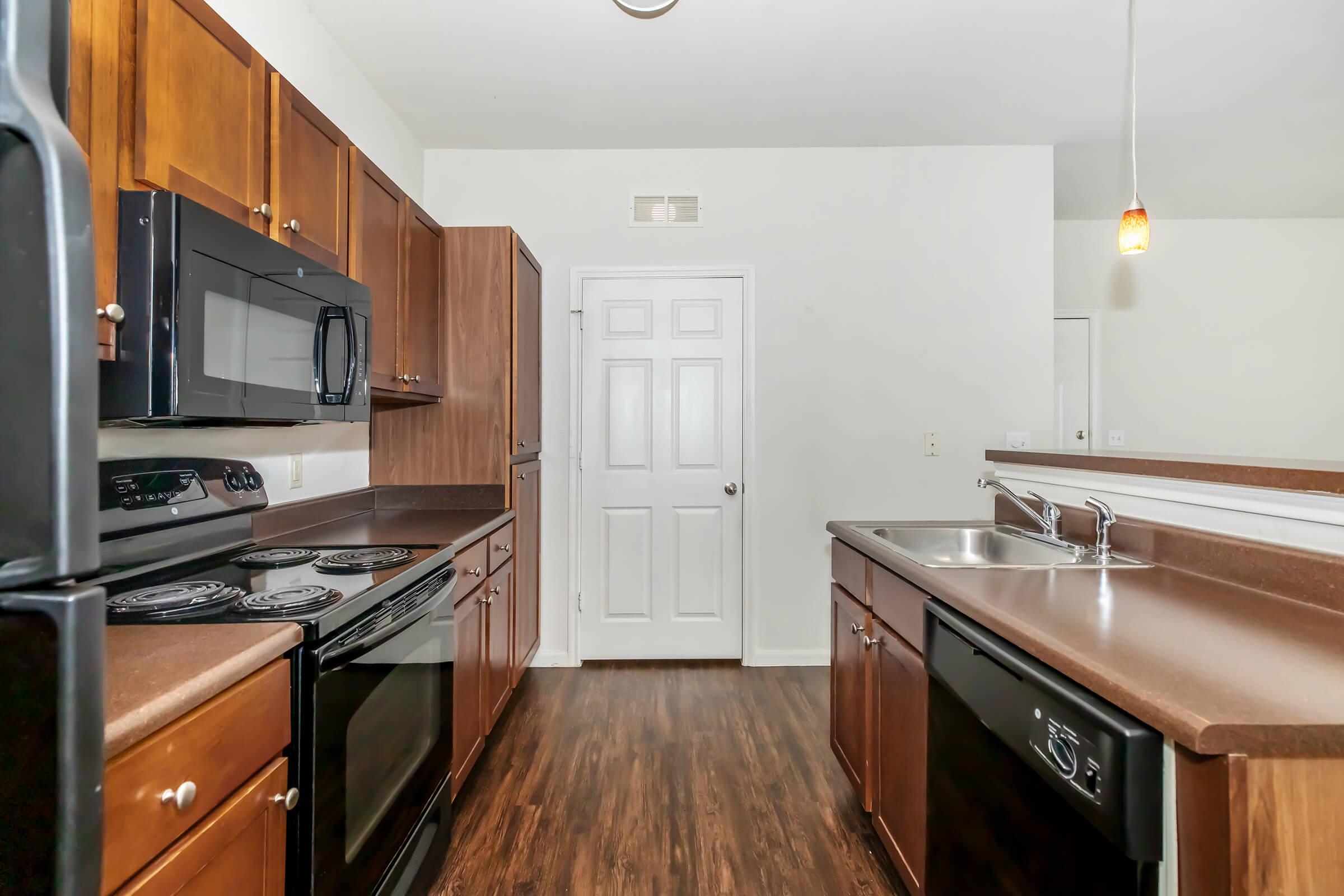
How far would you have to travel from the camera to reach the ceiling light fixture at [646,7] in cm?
189

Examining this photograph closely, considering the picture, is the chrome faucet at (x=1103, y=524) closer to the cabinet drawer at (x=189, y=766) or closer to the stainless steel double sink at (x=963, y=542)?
the stainless steel double sink at (x=963, y=542)

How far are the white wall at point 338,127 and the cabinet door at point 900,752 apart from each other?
75.9 inches

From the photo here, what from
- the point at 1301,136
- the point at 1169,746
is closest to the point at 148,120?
the point at 1169,746

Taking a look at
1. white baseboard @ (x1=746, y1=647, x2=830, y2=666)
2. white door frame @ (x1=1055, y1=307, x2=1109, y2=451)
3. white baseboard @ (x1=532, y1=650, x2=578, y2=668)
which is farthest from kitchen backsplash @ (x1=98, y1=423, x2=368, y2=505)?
white door frame @ (x1=1055, y1=307, x2=1109, y2=451)

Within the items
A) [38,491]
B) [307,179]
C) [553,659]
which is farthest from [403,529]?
[38,491]

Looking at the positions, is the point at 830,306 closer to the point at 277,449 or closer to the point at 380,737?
the point at 277,449

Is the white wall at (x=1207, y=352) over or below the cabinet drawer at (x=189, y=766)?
over

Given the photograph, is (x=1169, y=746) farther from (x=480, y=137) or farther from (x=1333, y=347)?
(x=1333, y=347)

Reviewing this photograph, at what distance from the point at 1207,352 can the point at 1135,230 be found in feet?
8.58

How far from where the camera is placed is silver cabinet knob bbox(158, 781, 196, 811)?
0.75m

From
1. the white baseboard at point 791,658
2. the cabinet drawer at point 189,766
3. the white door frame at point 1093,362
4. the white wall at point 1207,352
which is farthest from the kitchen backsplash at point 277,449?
the white wall at point 1207,352

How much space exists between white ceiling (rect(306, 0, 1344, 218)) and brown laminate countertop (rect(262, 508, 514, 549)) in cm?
183

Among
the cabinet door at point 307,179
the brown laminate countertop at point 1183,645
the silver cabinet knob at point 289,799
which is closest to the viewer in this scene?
the brown laminate countertop at point 1183,645

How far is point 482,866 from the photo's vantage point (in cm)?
168
